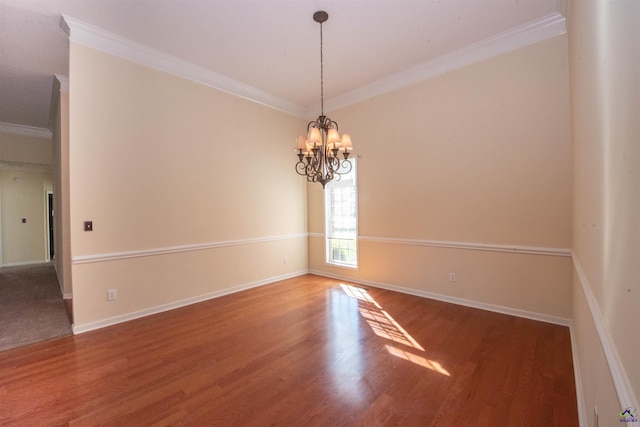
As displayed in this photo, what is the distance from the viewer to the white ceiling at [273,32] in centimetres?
270

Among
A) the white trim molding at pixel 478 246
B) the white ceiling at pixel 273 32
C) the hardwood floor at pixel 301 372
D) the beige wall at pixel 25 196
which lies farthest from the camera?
the beige wall at pixel 25 196

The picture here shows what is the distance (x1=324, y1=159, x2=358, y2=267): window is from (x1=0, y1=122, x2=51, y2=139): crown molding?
21.2 feet

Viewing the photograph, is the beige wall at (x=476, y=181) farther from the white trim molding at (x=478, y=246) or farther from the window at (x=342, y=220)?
the window at (x=342, y=220)

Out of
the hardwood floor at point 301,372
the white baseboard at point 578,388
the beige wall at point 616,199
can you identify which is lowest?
the hardwood floor at point 301,372

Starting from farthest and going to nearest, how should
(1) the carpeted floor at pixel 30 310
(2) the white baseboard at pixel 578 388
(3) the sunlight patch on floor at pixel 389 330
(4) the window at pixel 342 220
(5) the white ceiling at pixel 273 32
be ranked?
(4) the window at pixel 342 220 → (1) the carpeted floor at pixel 30 310 → (5) the white ceiling at pixel 273 32 → (3) the sunlight patch on floor at pixel 389 330 → (2) the white baseboard at pixel 578 388

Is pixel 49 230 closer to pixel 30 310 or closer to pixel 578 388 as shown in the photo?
pixel 30 310

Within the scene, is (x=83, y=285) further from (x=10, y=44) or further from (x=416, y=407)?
(x=416, y=407)

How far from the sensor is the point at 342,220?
5.09m

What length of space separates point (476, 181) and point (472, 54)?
162 cm

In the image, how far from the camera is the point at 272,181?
4.93 meters

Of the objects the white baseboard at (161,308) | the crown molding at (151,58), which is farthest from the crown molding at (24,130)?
the white baseboard at (161,308)

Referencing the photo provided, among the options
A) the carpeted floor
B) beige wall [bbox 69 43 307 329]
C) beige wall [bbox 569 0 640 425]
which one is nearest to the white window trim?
beige wall [bbox 69 43 307 329]

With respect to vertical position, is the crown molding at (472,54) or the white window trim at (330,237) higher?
the crown molding at (472,54)

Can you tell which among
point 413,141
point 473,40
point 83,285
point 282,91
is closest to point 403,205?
point 413,141
